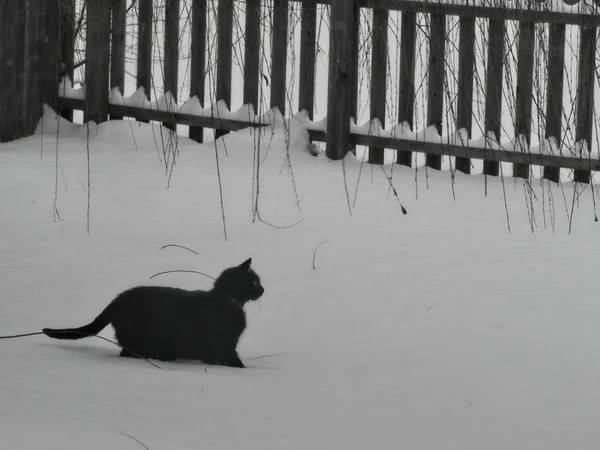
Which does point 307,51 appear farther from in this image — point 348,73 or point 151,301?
point 151,301

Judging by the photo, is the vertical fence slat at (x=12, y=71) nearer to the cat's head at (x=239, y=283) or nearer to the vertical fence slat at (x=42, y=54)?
the vertical fence slat at (x=42, y=54)

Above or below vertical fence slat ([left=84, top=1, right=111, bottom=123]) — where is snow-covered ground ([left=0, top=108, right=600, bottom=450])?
below

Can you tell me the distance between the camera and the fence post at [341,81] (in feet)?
16.1

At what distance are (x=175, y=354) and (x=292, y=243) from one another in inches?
48.7

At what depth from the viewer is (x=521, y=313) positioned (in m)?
2.89

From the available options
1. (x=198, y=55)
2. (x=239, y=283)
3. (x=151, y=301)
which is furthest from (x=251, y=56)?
(x=151, y=301)

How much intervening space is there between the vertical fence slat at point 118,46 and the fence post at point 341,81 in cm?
130

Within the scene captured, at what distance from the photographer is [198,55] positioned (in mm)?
5234

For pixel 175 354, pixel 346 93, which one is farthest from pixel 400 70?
pixel 175 354

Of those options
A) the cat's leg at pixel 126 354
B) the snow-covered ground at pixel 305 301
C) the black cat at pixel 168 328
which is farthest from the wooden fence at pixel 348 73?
the cat's leg at pixel 126 354

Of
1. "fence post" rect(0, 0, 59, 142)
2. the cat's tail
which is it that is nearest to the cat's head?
the cat's tail

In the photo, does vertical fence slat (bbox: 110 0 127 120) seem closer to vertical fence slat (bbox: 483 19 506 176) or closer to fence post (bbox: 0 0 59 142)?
fence post (bbox: 0 0 59 142)

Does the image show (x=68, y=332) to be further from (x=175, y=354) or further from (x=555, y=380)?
(x=555, y=380)

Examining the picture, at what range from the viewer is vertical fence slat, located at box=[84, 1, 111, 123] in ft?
17.3
